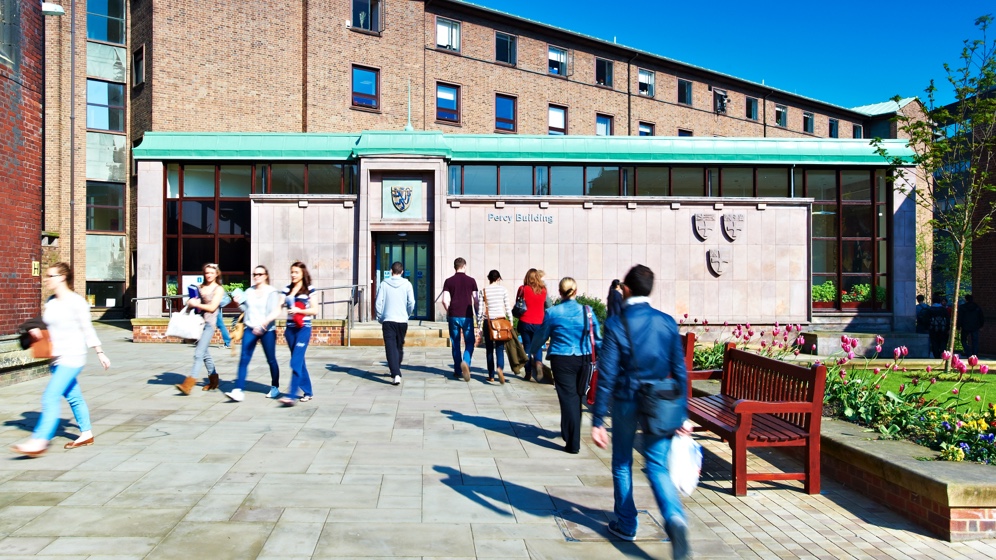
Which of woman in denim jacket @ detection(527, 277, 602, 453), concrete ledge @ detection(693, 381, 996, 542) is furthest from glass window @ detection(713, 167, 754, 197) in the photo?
concrete ledge @ detection(693, 381, 996, 542)

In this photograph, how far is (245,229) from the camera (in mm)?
21000

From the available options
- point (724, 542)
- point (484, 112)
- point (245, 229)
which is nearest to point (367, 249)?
point (245, 229)

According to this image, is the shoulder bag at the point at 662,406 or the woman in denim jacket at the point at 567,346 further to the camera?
the woman in denim jacket at the point at 567,346

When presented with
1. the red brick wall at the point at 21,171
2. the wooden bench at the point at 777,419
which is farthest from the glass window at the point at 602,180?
the wooden bench at the point at 777,419

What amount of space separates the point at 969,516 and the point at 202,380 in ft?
33.3

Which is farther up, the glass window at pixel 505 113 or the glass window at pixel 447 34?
the glass window at pixel 447 34

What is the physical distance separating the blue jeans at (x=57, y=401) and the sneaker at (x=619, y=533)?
498cm

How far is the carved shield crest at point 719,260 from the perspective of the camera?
20.1 metres

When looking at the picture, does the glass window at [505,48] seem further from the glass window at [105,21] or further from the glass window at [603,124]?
the glass window at [105,21]

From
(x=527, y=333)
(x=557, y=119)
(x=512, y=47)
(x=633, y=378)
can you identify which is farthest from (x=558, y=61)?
(x=633, y=378)

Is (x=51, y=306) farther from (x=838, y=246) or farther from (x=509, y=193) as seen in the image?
(x=838, y=246)

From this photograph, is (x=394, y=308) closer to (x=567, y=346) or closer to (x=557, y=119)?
(x=567, y=346)

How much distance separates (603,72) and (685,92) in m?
6.12

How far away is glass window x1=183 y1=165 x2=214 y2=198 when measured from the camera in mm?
20641
